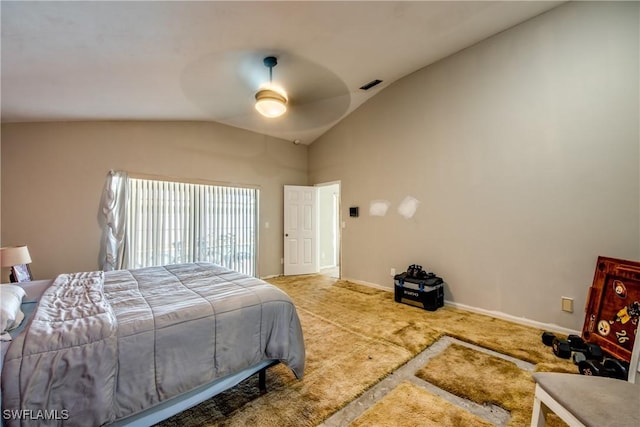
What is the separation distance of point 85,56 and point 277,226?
3.75m

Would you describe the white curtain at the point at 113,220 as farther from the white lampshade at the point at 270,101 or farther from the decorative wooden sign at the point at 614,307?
the decorative wooden sign at the point at 614,307

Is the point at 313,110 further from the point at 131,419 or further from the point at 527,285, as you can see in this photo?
the point at 131,419

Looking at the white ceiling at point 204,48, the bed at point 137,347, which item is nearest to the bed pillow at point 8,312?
the bed at point 137,347

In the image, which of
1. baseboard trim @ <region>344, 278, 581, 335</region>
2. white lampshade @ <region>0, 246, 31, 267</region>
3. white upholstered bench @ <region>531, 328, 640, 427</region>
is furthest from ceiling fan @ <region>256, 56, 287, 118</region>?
baseboard trim @ <region>344, 278, 581, 335</region>

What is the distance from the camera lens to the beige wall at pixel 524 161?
2.40 m

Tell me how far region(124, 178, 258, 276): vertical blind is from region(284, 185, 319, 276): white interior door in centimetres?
70

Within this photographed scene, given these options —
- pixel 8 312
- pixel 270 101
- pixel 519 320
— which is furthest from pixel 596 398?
pixel 270 101

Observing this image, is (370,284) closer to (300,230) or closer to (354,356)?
(300,230)

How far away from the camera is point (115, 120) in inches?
140

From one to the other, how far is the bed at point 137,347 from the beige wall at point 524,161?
2.63 m

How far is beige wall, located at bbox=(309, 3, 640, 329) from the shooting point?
240cm

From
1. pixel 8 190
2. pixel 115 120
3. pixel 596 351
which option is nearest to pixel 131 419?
pixel 596 351

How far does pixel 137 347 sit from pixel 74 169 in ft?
11.0

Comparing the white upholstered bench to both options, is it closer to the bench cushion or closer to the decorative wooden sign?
the bench cushion
